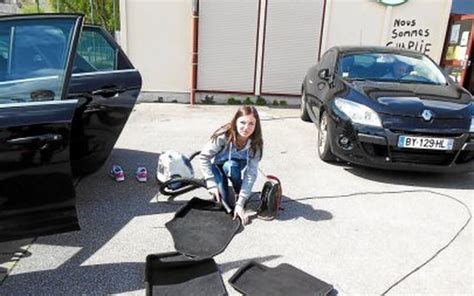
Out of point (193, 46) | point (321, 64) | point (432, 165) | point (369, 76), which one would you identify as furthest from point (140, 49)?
point (432, 165)

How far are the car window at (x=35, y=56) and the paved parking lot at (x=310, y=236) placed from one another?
116 cm

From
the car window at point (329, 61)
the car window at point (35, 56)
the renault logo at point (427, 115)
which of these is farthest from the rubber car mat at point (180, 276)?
the car window at point (329, 61)

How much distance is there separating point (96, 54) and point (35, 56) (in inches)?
64.0

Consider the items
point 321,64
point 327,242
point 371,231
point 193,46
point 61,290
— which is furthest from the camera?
point 193,46

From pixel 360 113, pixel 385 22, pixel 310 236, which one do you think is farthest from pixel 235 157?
Result: pixel 385 22

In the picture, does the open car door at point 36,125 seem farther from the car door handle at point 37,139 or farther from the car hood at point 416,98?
the car hood at point 416,98

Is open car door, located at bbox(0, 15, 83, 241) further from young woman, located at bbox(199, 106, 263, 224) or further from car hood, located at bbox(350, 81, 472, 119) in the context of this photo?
car hood, located at bbox(350, 81, 472, 119)

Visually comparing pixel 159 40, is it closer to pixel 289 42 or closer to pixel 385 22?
pixel 289 42

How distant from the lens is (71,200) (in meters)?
2.61

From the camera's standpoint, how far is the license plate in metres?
4.25

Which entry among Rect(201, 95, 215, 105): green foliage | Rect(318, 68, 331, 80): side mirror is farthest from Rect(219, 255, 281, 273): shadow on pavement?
Rect(201, 95, 215, 105): green foliage

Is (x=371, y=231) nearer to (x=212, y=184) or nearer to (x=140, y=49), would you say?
(x=212, y=184)

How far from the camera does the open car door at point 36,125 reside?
239 centimetres

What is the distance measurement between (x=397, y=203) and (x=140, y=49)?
623cm
